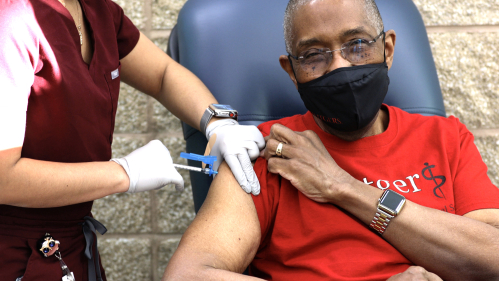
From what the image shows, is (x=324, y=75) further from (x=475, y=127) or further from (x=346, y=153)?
(x=475, y=127)

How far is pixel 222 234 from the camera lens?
1073 mm

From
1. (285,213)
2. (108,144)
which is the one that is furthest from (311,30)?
(108,144)

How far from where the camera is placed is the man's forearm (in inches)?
41.4

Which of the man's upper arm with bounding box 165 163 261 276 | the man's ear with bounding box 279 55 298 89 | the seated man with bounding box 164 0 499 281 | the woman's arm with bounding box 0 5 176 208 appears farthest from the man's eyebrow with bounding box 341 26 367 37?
the woman's arm with bounding box 0 5 176 208

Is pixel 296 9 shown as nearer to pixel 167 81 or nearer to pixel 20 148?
pixel 167 81

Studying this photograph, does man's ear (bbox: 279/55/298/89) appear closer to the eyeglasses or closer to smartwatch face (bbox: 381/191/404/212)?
the eyeglasses

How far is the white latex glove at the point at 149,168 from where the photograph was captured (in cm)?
112

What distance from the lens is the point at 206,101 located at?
4.64 ft

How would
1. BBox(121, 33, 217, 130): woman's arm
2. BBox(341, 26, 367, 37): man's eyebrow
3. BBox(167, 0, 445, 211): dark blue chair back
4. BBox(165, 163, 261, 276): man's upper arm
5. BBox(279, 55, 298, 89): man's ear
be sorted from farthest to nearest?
BBox(167, 0, 445, 211): dark blue chair back
BBox(121, 33, 217, 130): woman's arm
BBox(279, 55, 298, 89): man's ear
BBox(341, 26, 367, 37): man's eyebrow
BBox(165, 163, 261, 276): man's upper arm

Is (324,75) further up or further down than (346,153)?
further up

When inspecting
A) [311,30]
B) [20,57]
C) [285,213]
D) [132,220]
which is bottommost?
[132,220]

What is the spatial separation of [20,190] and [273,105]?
89 cm

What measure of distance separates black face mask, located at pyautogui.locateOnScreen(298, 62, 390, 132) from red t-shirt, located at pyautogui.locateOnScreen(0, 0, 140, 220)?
1.96 feet

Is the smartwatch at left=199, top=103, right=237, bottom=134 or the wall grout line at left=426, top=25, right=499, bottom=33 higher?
the wall grout line at left=426, top=25, right=499, bottom=33
